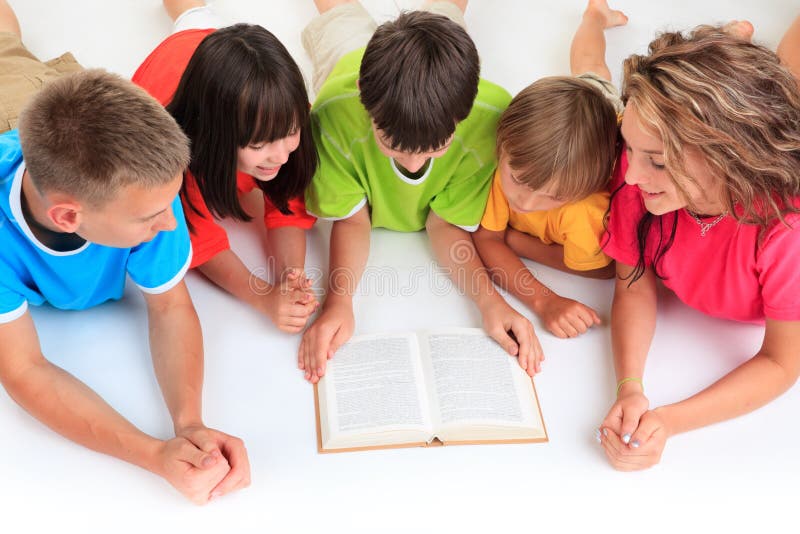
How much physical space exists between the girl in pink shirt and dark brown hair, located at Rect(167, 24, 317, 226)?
19.1 inches

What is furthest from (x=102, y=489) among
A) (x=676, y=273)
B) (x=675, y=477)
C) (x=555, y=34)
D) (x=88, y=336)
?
(x=555, y=34)

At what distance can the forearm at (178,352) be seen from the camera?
4.09 ft

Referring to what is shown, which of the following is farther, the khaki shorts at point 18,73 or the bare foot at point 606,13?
the bare foot at point 606,13

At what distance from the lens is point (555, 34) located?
2.04 m

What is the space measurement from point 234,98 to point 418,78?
0.26m

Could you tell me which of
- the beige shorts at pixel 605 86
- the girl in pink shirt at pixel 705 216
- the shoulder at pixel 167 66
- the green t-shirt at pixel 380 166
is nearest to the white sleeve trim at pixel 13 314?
the shoulder at pixel 167 66

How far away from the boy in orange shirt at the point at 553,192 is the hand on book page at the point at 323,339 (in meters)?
0.30

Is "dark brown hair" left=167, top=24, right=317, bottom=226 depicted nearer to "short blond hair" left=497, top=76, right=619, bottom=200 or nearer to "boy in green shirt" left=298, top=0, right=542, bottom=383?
"boy in green shirt" left=298, top=0, right=542, bottom=383

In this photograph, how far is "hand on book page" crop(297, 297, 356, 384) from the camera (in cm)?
135

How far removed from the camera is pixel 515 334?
1.40 metres

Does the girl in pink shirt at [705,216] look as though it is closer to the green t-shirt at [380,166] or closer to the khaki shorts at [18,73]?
the green t-shirt at [380,166]

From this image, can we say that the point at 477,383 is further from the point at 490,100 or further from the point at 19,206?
the point at 19,206

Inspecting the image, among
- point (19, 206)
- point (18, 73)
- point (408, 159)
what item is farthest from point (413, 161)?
point (18, 73)

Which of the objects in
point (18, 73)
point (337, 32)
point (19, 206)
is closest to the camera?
point (19, 206)
